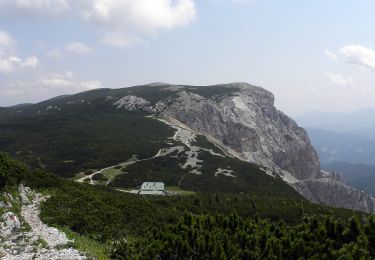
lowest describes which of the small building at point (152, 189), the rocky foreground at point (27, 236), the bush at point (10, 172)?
the small building at point (152, 189)

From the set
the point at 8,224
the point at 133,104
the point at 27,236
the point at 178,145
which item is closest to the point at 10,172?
the point at 8,224

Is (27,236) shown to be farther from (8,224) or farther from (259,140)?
(259,140)

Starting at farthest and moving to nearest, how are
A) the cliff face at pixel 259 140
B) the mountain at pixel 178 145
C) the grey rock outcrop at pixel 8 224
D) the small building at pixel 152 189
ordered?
the cliff face at pixel 259 140 → the mountain at pixel 178 145 → the small building at pixel 152 189 → the grey rock outcrop at pixel 8 224

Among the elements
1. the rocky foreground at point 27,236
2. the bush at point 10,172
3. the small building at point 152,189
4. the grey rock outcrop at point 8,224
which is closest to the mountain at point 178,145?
the small building at point 152,189

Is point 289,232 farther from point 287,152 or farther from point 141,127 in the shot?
point 287,152

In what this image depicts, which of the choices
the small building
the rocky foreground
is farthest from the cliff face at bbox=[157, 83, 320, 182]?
the rocky foreground

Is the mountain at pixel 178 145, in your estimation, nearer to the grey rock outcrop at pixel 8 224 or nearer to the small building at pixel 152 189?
the small building at pixel 152 189

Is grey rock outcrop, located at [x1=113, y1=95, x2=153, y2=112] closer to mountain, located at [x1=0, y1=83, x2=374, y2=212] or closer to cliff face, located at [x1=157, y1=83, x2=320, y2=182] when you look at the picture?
mountain, located at [x1=0, y1=83, x2=374, y2=212]
